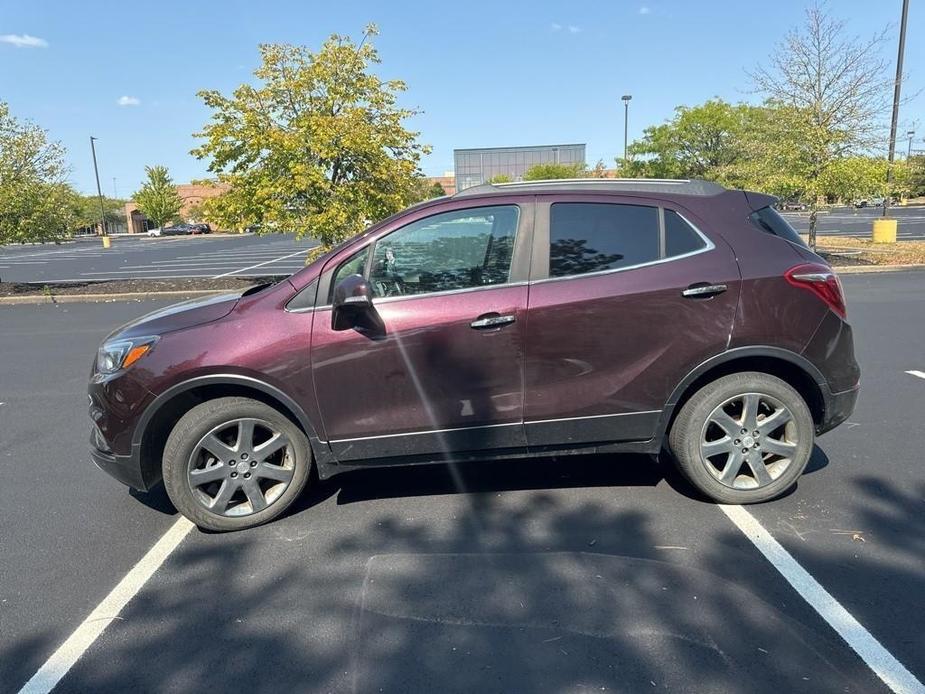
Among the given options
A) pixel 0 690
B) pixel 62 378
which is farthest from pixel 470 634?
pixel 62 378

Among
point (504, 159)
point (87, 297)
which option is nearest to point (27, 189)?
point (87, 297)

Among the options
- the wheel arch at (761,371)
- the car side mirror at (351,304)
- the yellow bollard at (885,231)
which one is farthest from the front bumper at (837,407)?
the yellow bollard at (885,231)

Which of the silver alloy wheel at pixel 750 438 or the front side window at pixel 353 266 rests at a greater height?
the front side window at pixel 353 266

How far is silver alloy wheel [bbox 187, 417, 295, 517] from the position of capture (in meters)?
3.50

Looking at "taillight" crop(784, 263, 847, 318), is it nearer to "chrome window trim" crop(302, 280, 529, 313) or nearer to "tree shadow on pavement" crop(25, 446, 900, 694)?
"tree shadow on pavement" crop(25, 446, 900, 694)

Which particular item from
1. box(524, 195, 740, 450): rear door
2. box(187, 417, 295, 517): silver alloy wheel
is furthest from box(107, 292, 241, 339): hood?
box(524, 195, 740, 450): rear door

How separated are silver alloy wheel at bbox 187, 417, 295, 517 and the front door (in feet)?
1.13

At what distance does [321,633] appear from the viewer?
2.71 metres

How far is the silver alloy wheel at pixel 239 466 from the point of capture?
3.50 metres

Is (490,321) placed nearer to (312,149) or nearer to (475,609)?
(475,609)

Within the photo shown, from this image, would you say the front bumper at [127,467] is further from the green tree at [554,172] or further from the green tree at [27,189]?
the green tree at [554,172]

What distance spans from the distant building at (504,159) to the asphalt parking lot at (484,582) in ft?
307

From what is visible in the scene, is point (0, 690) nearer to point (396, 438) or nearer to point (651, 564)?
point (396, 438)

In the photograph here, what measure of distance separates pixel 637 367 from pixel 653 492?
907 mm
